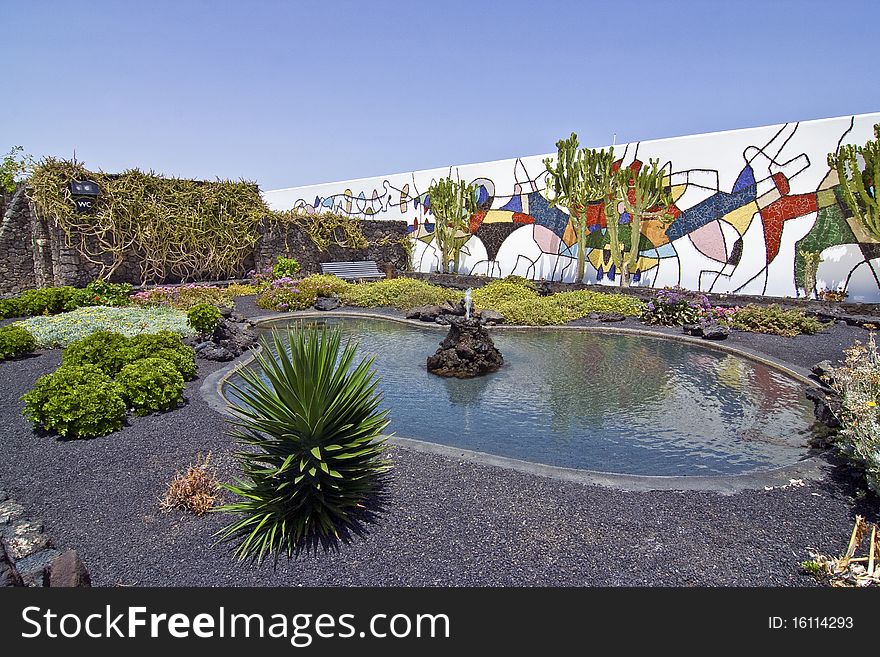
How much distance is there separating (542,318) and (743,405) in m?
5.83

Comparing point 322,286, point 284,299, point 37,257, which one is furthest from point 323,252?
point 37,257

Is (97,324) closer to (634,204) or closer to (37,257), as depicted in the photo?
(37,257)

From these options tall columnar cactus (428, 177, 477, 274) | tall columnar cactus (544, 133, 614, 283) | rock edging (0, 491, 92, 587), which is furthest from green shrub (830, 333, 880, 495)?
tall columnar cactus (428, 177, 477, 274)

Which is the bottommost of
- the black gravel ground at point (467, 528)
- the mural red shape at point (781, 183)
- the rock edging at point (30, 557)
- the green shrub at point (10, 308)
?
the black gravel ground at point (467, 528)

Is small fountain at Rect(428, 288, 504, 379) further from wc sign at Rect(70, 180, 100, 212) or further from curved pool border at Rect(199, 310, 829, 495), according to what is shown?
wc sign at Rect(70, 180, 100, 212)

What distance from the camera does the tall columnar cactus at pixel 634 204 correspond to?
1344cm

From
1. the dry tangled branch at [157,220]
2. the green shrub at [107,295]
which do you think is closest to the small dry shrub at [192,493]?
the green shrub at [107,295]

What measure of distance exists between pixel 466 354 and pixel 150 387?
411 cm

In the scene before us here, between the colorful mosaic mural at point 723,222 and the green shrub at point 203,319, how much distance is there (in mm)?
10707

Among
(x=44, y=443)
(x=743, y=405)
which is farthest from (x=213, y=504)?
(x=743, y=405)

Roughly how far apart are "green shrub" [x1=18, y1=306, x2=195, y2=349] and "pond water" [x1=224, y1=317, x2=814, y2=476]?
9.21 ft

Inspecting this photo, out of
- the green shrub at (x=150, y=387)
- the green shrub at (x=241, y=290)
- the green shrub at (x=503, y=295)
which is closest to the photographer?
the green shrub at (x=150, y=387)

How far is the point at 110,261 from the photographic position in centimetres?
1459

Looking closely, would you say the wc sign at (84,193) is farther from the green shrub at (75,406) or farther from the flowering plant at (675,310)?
the flowering plant at (675,310)
